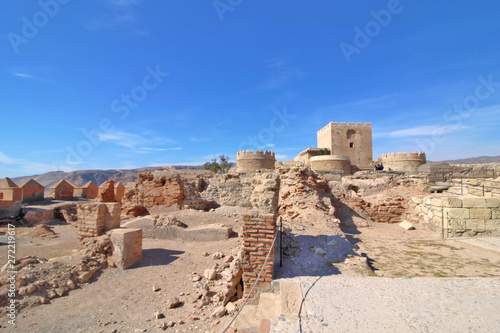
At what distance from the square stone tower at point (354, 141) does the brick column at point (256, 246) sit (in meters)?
34.2

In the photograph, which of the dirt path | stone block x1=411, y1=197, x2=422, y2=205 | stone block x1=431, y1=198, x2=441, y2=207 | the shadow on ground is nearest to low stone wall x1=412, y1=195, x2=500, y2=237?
stone block x1=431, y1=198, x2=441, y2=207

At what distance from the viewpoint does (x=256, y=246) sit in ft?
12.1

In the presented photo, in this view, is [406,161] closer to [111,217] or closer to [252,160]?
[252,160]

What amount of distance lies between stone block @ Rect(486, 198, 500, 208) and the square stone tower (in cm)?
2943

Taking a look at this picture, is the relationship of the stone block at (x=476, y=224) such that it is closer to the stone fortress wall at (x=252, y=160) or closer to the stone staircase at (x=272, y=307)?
the stone staircase at (x=272, y=307)

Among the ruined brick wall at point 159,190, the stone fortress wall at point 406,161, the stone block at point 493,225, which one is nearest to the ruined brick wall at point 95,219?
the ruined brick wall at point 159,190

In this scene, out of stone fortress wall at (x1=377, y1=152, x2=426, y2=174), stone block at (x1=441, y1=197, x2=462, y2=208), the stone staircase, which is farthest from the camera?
stone fortress wall at (x1=377, y1=152, x2=426, y2=174)

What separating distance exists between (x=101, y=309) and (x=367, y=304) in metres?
3.92

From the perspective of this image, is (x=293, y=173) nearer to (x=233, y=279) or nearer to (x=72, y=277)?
(x=233, y=279)

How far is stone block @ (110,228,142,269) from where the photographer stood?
16.2 ft

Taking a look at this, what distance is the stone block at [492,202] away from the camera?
6.84 meters

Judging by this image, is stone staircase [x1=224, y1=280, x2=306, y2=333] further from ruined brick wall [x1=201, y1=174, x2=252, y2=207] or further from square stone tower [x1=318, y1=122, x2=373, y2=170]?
square stone tower [x1=318, y1=122, x2=373, y2=170]

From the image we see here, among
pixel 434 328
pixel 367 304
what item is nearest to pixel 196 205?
pixel 367 304

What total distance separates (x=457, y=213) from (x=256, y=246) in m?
7.01
